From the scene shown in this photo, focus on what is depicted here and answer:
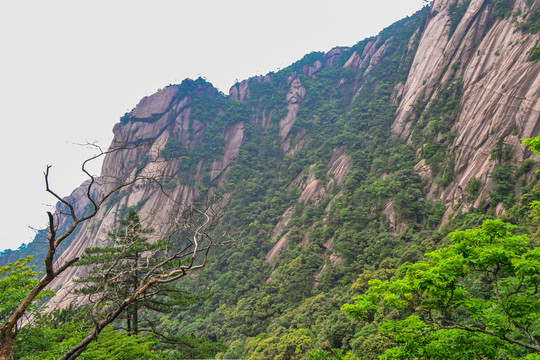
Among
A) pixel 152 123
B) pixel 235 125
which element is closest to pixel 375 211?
pixel 235 125

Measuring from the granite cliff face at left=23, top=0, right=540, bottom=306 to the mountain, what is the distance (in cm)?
23

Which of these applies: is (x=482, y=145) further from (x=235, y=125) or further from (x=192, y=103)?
(x=192, y=103)

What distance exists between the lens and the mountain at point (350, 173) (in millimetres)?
20125

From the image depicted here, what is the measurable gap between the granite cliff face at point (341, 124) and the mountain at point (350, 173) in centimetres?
23

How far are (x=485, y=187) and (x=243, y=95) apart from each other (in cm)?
6887

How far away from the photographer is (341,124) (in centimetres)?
5672

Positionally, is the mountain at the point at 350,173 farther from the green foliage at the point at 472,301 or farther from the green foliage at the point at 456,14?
the green foliage at the point at 472,301

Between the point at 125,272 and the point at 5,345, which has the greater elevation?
the point at 125,272

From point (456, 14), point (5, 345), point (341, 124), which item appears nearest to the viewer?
point (5, 345)

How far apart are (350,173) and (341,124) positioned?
71.8 ft

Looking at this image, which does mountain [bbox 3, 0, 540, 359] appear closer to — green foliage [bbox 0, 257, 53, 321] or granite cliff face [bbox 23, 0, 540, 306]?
granite cliff face [bbox 23, 0, 540, 306]

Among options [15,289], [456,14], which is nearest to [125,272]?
[15,289]

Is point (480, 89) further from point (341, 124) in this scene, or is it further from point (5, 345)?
point (5, 345)

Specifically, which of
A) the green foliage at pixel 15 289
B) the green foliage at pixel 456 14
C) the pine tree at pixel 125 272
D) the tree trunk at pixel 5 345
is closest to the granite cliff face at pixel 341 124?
the green foliage at pixel 456 14
